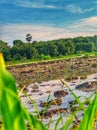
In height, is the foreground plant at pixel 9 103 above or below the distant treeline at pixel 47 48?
above

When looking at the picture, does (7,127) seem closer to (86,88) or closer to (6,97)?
(6,97)

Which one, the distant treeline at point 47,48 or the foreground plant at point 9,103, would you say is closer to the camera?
the foreground plant at point 9,103

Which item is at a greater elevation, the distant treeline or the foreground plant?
the foreground plant

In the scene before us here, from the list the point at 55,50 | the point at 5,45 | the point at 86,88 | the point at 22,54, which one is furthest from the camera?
the point at 5,45

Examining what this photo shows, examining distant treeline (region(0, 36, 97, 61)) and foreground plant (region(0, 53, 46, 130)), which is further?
distant treeline (region(0, 36, 97, 61))

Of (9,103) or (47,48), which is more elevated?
(9,103)

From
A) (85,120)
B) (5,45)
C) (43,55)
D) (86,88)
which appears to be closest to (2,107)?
(85,120)

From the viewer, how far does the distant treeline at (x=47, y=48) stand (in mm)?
87562

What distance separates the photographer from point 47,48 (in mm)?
97125

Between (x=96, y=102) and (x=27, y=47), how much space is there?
294 ft

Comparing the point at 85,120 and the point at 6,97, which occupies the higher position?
the point at 6,97

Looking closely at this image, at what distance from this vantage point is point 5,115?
2.14 ft

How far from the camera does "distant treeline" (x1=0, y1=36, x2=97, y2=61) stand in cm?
8756

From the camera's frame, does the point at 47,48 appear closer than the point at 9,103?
No
